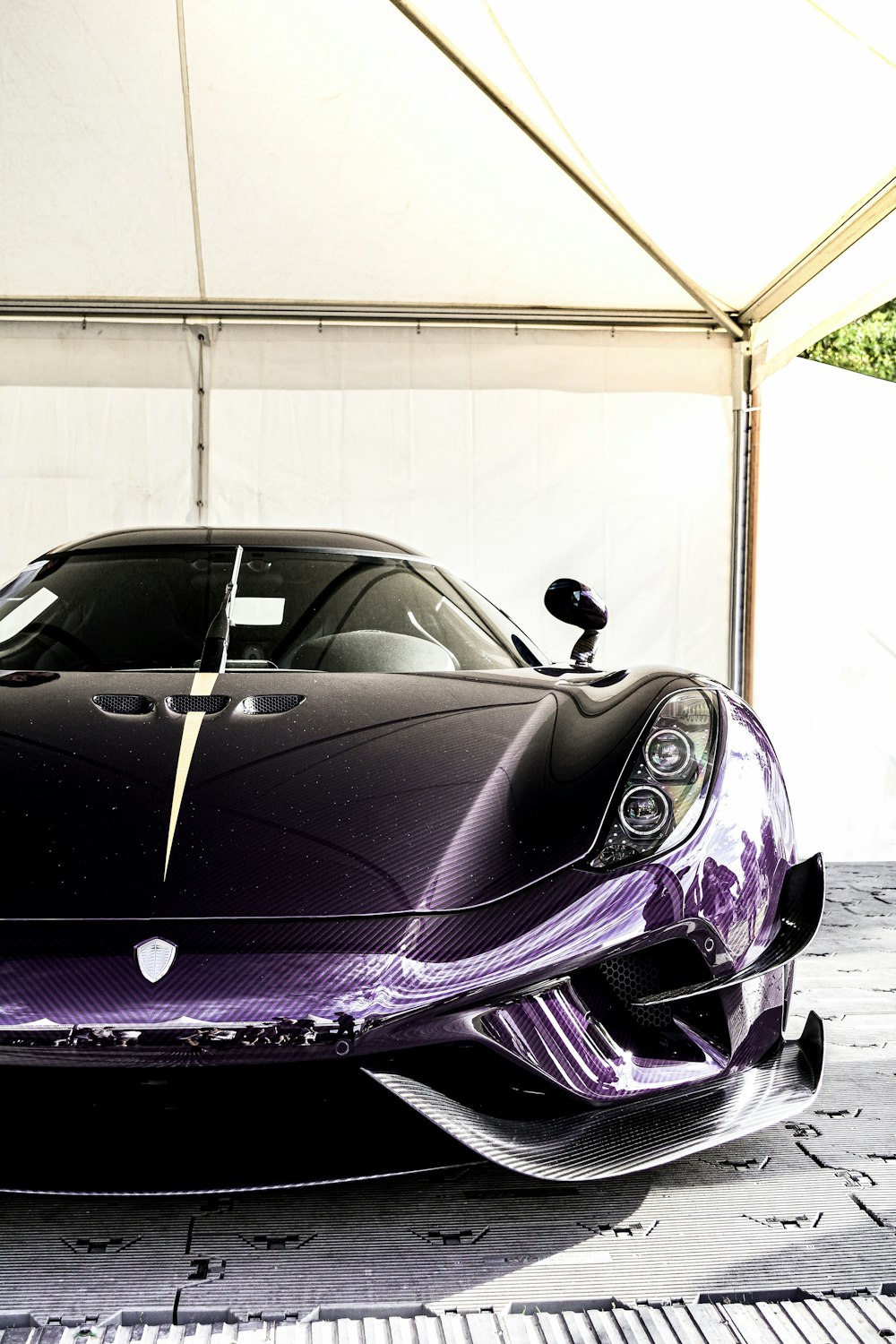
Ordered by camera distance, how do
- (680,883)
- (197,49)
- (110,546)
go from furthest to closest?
(197,49) < (110,546) < (680,883)

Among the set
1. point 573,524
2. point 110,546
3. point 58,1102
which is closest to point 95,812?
point 58,1102

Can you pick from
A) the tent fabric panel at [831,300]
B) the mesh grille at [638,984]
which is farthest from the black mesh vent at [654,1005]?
the tent fabric panel at [831,300]

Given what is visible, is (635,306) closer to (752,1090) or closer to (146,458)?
(146,458)

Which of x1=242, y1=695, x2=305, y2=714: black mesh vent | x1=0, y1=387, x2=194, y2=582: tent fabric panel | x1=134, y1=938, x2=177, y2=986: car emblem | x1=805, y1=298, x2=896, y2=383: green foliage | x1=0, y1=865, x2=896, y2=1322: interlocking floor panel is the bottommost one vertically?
x1=0, y1=865, x2=896, y2=1322: interlocking floor panel

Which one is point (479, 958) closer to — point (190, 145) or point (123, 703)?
point (123, 703)

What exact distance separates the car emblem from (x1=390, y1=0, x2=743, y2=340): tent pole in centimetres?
393

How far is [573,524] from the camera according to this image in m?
5.90

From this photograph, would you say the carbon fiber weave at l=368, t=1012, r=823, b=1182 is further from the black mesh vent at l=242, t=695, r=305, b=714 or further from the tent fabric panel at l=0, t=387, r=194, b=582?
the tent fabric panel at l=0, t=387, r=194, b=582

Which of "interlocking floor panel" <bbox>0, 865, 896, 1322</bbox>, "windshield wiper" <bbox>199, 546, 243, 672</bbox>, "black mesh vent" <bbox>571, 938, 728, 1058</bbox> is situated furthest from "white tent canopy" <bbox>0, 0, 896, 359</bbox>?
"interlocking floor panel" <bbox>0, 865, 896, 1322</bbox>

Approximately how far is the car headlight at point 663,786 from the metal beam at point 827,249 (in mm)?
3234

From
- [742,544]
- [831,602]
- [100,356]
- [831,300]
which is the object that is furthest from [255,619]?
[831,602]

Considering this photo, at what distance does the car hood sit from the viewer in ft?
4.62

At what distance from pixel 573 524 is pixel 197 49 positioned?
274 centimetres

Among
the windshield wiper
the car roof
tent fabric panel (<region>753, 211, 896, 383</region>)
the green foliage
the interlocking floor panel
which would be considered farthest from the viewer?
the green foliage
